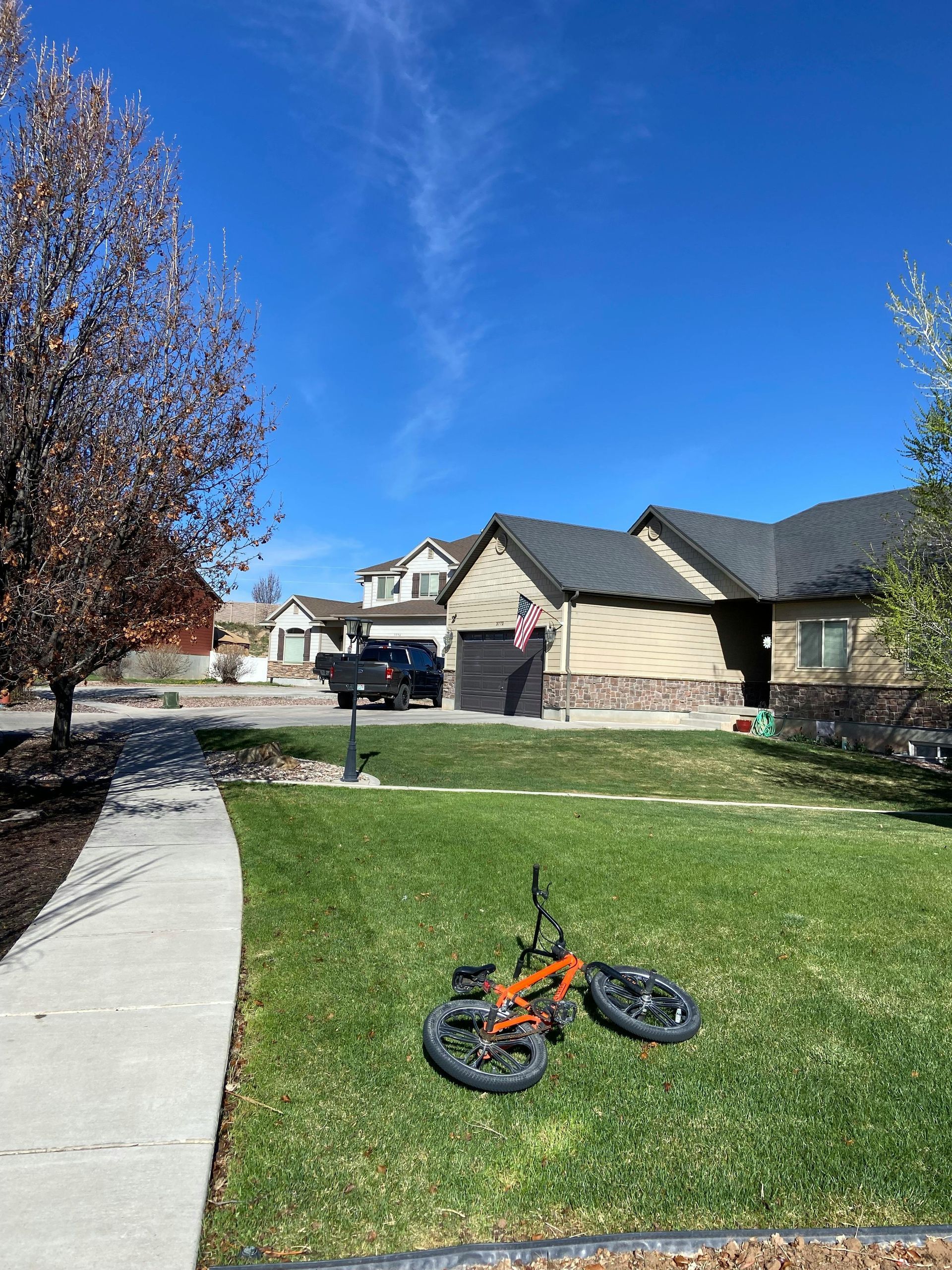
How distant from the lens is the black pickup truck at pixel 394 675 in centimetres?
2628

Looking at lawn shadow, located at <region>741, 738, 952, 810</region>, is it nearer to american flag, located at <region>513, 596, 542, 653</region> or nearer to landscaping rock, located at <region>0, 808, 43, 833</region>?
american flag, located at <region>513, 596, 542, 653</region>

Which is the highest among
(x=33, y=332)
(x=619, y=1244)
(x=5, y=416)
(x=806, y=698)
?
(x=33, y=332)

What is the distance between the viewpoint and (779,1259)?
303 centimetres

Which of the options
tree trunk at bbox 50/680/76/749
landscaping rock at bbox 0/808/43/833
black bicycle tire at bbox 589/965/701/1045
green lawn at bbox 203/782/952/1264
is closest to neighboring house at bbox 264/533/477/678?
tree trunk at bbox 50/680/76/749

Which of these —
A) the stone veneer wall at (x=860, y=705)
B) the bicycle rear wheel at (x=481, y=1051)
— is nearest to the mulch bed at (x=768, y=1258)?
the bicycle rear wheel at (x=481, y=1051)

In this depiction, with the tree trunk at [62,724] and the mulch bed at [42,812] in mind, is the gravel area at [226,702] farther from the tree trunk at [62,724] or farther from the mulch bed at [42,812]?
the tree trunk at [62,724]

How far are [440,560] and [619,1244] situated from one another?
39.2m

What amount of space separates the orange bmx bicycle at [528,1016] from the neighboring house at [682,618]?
1711cm

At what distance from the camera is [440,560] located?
1644 inches

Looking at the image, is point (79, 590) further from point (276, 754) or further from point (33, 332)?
point (276, 754)

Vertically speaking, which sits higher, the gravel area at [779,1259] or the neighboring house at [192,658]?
the neighboring house at [192,658]

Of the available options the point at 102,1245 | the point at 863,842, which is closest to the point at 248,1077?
the point at 102,1245

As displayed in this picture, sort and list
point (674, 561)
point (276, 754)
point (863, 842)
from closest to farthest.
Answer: point (863, 842), point (276, 754), point (674, 561)

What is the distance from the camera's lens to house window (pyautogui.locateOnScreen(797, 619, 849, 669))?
20969 millimetres
